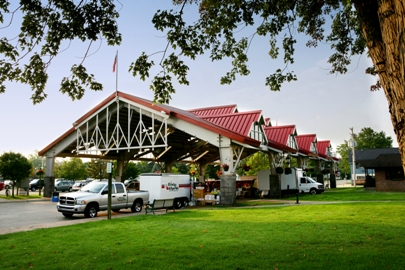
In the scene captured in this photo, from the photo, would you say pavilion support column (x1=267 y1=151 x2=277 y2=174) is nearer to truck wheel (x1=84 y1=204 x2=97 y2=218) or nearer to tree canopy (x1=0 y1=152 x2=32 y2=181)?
truck wheel (x1=84 y1=204 x2=97 y2=218)

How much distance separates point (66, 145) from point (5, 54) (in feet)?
84.1

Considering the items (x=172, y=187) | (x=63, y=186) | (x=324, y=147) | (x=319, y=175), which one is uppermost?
(x=324, y=147)

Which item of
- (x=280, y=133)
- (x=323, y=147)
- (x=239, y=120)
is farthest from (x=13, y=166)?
(x=323, y=147)

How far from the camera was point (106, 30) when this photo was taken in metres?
9.51

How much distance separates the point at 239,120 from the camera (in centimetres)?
2944

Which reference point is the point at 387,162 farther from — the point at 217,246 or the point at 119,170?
the point at 217,246

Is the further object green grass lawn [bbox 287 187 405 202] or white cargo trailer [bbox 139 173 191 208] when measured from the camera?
green grass lawn [bbox 287 187 405 202]

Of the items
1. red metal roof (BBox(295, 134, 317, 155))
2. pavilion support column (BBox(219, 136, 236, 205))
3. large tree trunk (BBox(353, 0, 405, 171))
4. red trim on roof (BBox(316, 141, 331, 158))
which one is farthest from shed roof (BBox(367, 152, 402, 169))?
large tree trunk (BBox(353, 0, 405, 171))

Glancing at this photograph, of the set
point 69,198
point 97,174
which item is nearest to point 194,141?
point 69,198

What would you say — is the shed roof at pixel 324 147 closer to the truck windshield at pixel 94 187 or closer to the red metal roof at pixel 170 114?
the red metal roof at pixel 170 114

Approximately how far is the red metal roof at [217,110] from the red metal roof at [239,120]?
597 cm

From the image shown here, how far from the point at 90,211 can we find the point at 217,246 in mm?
11438

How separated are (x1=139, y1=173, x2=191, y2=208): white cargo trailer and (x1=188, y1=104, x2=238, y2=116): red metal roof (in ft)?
47.2

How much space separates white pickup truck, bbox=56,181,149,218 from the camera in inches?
698
